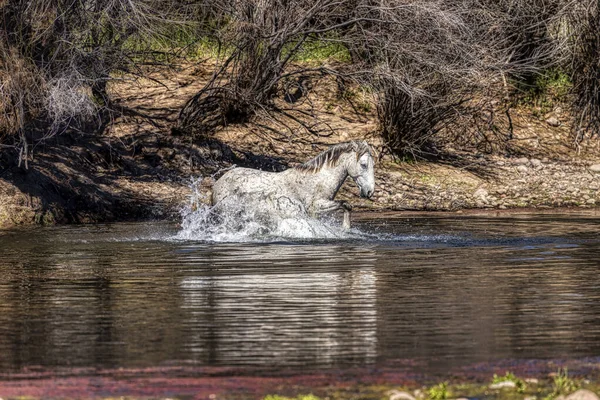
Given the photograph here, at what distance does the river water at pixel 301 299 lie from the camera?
26.8ft

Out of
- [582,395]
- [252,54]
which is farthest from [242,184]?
[582,395]

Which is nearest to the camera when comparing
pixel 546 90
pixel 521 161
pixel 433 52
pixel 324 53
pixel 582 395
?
pixel 582 395

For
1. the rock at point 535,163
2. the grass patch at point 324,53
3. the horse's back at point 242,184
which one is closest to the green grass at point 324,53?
the grass patch at point 324,53

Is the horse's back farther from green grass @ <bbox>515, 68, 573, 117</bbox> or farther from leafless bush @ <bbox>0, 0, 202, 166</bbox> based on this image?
green grass @ <bbox>515, 68, 573, 117</bbox>

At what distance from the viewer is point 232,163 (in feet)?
74.6

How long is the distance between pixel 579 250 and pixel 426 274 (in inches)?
121

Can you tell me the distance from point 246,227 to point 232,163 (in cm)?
610

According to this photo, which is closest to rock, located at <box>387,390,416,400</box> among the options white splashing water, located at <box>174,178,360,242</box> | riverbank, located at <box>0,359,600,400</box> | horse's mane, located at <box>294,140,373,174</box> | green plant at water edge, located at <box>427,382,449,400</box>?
riverbank, located at <box>0,359,600,400</box>

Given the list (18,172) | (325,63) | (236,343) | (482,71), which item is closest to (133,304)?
(236,343)

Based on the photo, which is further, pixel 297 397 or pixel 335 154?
pixel 335 154

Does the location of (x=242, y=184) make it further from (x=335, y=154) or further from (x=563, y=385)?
(x=563, y=385)

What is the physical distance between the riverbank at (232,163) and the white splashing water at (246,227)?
322 centimetres

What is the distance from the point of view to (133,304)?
10445mm

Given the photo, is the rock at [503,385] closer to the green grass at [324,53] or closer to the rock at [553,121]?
the green grass at [324,53]
